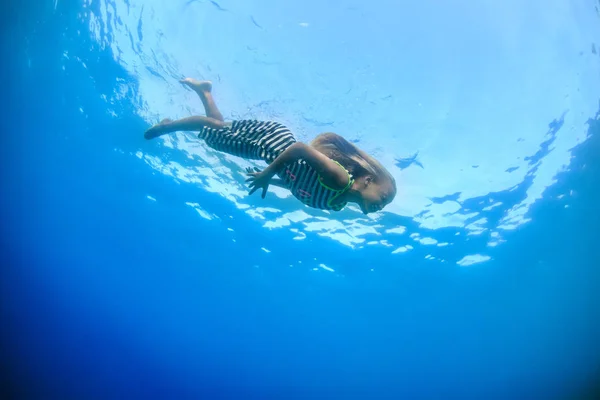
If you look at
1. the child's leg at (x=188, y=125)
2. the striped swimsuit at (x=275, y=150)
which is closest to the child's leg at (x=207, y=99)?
the child's leg at (x=188, y=125)

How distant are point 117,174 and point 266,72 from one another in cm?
1568

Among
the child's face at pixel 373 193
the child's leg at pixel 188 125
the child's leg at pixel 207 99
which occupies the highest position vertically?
the child's leg at pixel 207 99

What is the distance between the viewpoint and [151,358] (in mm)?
108812

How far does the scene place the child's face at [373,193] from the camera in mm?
3973

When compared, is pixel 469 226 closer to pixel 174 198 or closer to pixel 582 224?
pixel 582 224

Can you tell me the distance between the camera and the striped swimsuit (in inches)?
155

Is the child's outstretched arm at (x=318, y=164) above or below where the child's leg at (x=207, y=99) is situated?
below

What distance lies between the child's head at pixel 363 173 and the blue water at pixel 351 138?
195 inches

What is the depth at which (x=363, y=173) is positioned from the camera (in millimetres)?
4125

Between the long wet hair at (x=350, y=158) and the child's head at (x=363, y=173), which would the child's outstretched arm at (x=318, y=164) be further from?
the long wet hair at (x=350, y=158)

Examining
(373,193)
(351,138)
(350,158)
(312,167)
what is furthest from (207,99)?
(351,138)

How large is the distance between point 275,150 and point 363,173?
1.15 m

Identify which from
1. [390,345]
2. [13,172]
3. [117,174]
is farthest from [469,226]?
[13,172]

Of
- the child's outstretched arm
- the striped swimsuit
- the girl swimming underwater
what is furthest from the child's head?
the child's outstretched arm
